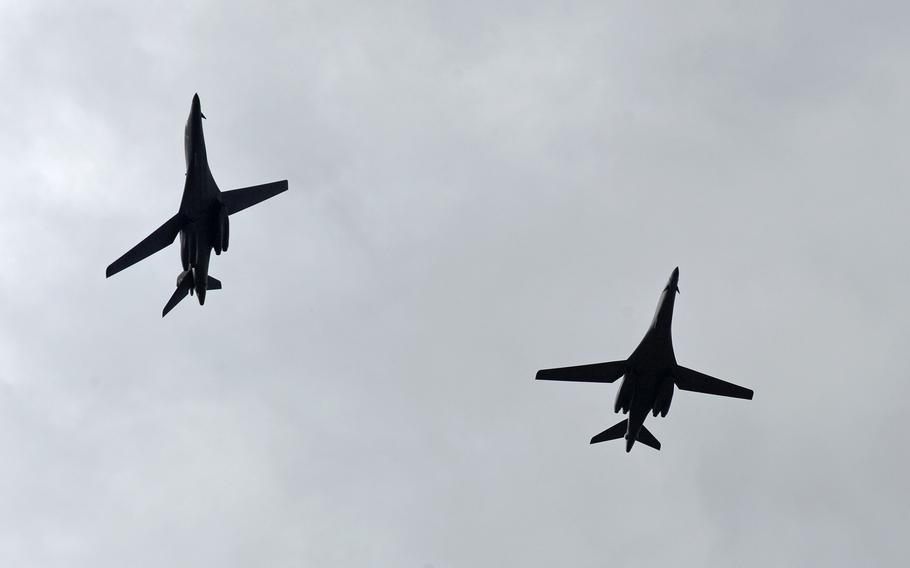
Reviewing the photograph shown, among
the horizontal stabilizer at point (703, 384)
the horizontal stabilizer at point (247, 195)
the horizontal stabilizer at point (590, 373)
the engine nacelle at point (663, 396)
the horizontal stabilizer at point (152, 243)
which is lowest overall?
the engine nacelle at point (663, 396)

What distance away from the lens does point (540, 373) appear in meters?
66.4

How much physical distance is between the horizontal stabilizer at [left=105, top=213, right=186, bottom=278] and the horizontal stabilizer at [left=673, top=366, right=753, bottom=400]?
36.3m

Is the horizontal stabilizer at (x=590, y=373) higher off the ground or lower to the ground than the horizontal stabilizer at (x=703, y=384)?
higher

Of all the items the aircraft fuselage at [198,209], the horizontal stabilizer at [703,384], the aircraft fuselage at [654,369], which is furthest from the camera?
the aircraft fuselage at [198,209]

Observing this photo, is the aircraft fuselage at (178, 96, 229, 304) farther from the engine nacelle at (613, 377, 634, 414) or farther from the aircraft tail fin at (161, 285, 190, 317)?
the engine nacelle at (613, 377, 634, 414)

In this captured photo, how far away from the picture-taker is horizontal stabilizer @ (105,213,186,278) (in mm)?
70562

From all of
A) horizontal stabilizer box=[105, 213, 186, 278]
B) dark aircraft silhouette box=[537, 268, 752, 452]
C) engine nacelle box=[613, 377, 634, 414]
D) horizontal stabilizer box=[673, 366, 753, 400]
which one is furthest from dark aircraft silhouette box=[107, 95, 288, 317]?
horizontal stabilizer box=[673, 366, 753, 400]

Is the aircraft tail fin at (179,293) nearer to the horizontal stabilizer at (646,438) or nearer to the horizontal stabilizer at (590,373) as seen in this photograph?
the horizontal stabilizer at (590,373)

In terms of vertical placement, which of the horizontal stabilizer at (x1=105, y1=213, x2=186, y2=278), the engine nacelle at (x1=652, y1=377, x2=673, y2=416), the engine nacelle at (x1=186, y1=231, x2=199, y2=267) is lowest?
the engine nacelle at (x1=652, y1=377, x2=673, y2=416)

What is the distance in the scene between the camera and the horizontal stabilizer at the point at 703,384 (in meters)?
67.2

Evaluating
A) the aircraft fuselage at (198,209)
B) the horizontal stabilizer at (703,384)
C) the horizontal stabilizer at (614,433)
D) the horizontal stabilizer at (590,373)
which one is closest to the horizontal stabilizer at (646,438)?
the horizontal stabilizer at (614,433)

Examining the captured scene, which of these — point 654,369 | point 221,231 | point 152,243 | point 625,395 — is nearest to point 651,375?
point 654,369

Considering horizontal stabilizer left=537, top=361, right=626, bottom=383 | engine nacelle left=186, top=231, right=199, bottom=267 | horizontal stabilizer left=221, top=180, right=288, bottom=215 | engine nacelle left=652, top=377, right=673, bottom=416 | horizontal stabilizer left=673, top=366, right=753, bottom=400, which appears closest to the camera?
engine nacelle left=652, top=377, right=673, bottom=416

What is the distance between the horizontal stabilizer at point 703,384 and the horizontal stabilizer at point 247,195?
3117cm
